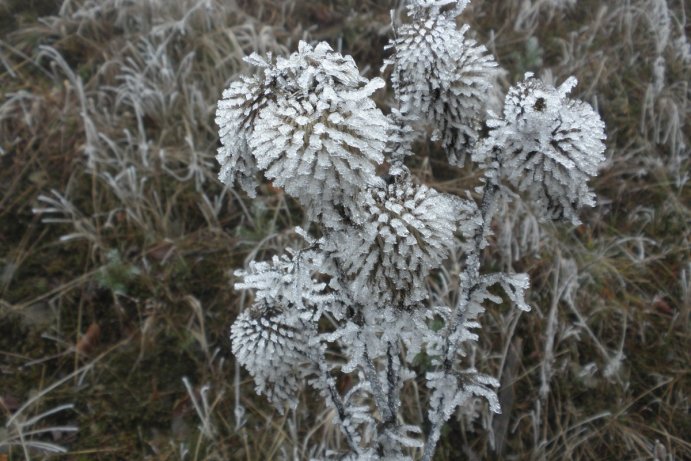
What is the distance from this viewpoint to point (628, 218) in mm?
3424

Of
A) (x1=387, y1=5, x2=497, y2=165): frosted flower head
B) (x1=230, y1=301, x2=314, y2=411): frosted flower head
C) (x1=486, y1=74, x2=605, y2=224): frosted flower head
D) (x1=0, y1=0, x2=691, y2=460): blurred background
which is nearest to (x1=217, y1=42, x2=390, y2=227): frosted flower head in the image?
(x1=387, y1=5, x2=497, y2=165): frosted flower head

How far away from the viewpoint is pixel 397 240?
126cm

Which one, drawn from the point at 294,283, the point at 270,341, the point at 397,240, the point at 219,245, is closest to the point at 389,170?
the point at 397,240

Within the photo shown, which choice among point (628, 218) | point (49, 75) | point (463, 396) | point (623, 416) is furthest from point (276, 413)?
point (49, 75)

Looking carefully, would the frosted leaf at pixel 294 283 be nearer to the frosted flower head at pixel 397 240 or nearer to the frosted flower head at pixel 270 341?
the frosted flower head at pixel 270 341

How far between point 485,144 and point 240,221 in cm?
223

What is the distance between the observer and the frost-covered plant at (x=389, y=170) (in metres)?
1.12

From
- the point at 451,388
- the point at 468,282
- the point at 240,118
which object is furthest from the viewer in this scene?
the point at 451,388

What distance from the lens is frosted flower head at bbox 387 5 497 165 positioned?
1.35 metres

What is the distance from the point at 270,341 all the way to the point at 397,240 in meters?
0.64

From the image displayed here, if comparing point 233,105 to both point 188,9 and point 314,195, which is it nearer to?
point 314,195

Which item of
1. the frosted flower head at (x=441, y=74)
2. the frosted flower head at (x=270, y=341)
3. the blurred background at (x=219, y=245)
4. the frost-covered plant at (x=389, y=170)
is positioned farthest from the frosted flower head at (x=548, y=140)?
the blurred background at (x=219, y=245)

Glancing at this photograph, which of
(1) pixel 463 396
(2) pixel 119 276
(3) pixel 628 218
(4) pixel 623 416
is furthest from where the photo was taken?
(3) pixel 628 218

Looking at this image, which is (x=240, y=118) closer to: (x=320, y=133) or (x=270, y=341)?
(x=320, y=133)
